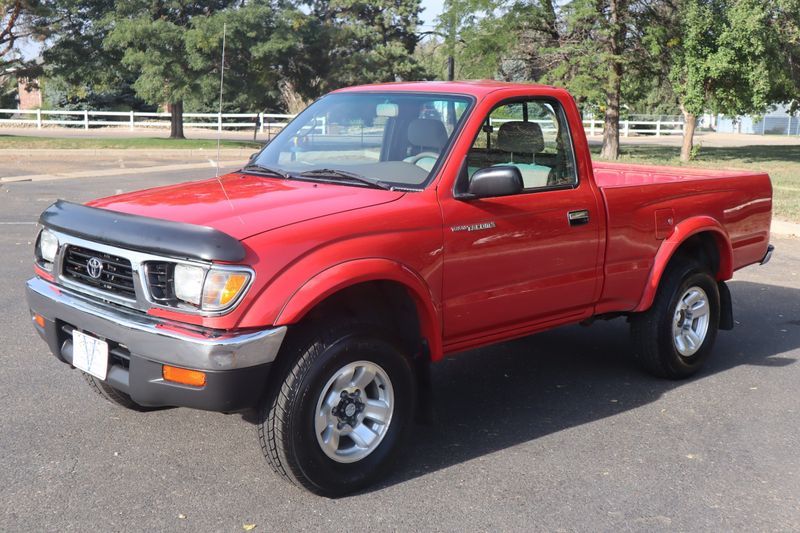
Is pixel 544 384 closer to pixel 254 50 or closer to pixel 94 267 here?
pixel 94 267

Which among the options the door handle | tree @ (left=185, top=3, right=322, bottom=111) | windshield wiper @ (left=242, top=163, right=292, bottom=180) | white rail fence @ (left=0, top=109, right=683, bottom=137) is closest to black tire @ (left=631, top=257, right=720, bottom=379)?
the door handle

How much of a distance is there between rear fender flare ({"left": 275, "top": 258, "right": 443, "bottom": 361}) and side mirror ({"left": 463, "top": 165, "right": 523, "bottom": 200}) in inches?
22.7

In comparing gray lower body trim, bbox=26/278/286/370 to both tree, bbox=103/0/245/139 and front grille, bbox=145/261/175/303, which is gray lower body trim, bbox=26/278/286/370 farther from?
tree, bbox=103/0/245/139

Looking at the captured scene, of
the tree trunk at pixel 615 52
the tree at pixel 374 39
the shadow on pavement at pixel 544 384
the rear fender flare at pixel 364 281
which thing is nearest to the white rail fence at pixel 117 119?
the tree at pixel 374 39

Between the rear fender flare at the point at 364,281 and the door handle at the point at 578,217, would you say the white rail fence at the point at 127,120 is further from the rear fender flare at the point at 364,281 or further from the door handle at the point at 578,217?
the rear fender flare at the point at 364,281

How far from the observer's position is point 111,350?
3.95 metres

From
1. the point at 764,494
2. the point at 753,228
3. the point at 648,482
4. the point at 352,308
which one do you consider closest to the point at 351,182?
the point at 352,308

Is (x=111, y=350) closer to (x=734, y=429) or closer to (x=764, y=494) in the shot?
(x=764, y=494)

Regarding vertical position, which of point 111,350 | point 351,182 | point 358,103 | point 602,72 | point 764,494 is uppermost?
point 602,72

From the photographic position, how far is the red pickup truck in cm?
372

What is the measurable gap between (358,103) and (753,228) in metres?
3.18

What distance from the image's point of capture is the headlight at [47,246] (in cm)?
438

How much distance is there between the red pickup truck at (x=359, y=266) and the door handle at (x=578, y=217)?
3cm

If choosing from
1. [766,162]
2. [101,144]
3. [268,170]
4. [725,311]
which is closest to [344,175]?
[268,170]
